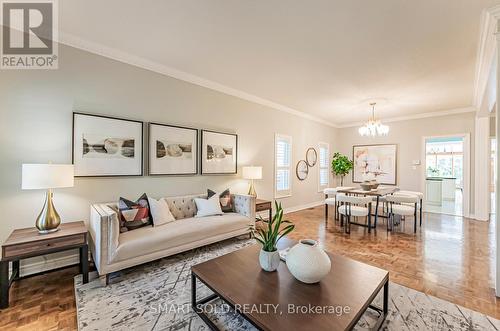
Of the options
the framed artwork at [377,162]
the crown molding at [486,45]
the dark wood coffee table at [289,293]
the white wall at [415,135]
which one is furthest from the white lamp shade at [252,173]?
the white wall at [415,135]

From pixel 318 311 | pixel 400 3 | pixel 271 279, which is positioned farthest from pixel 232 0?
pixel 318 311

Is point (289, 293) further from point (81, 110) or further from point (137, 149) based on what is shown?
point (81, 110)

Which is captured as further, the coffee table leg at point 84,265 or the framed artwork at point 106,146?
the framed artwork at point 106,146

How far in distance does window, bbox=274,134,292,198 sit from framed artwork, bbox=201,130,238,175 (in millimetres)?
1373

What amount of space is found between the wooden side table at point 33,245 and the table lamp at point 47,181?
0.34 ft

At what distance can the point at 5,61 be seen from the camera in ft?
7.83

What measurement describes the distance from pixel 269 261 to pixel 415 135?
261 inches

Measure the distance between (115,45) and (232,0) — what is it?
1.82 meters

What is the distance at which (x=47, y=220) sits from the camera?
7.39 ft

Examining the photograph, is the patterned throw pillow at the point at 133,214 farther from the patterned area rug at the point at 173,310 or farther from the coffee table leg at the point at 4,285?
the coffee table leg at the point at 4,285

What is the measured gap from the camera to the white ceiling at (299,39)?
7.02ft

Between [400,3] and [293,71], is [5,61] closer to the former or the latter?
[293,71]

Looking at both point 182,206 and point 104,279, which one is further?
point 182,206

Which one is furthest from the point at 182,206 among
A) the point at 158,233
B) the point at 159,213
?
the point at 158,233
